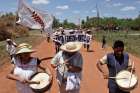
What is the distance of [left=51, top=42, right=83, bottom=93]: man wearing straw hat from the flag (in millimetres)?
2799

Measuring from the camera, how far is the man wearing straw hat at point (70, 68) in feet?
27.4

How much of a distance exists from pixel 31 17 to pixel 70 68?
3.38 meters

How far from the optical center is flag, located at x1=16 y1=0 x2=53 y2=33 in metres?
11.2

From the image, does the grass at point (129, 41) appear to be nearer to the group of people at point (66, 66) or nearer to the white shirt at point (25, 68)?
the group of people at point (66, 66)

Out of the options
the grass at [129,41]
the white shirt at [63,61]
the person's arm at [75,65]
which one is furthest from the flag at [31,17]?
the grass at [129,41]

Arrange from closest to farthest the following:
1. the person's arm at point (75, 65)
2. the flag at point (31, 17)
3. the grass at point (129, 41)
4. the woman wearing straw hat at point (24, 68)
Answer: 1. the woman wearing straw hat at point (24, 68)
2. the person's arm at point (75, 65)
3. the flag at point (31, 17)
4. the grass at point (129, 41)

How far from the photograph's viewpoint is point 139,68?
1947 centimetres

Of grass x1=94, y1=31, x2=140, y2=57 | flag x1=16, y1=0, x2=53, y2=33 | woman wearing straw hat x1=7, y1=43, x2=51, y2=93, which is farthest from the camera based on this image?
grass x1=94, y1=31, x2=140, y2=57

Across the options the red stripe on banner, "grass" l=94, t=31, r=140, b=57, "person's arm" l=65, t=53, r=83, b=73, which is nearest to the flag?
the red stripe on banner

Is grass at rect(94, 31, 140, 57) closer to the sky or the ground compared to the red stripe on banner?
closer to the ground

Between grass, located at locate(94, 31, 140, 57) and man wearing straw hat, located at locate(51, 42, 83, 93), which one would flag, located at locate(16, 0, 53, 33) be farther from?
grass, located at locate(94, 31, 140, 57)

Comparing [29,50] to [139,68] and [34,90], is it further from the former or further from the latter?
[139,68]

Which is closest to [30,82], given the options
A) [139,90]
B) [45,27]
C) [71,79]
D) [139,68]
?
[71,79]

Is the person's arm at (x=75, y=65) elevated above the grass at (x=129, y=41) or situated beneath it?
elevated above
